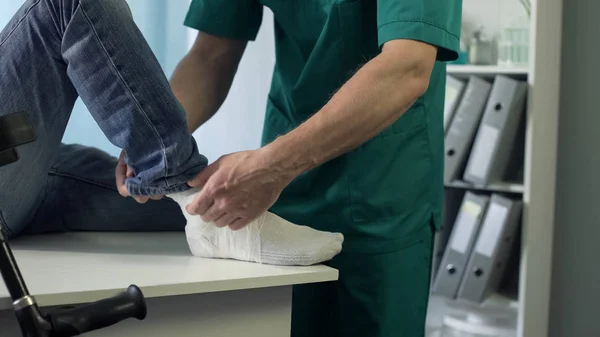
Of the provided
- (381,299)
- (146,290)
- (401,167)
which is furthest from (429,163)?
(146,290)

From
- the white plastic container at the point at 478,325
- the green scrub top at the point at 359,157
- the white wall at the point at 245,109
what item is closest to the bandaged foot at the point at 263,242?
the green scrub top at the point at 359,157

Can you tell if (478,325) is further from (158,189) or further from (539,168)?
(158,189)

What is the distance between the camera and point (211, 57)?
1503 mm

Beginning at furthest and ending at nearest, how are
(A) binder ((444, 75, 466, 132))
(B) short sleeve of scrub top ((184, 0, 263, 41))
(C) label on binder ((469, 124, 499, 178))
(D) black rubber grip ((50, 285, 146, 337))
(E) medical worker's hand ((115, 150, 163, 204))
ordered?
1. (A) binder ((444, 75, 466, 132))
2. (C) label on binder ((469, 124, 499, 178))
3. (B) short sleeve of scrub top ((184, 0, 263, 41))
4. (E) medical worker's hand ((115, 150, 163, 204))
5. (D) black rubber grip ((50, 285, 146, 337))

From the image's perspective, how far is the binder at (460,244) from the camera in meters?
2.22

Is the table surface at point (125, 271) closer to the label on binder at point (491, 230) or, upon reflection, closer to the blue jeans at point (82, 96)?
the blue jeans at point (82, 96)

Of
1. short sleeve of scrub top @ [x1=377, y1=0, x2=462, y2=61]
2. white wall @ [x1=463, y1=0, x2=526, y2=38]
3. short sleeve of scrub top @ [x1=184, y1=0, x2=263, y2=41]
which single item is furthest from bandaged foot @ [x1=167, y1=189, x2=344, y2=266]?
white wall @ [x1=463, y1=0, x2=526, y2=38]

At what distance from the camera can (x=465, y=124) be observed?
2227mm

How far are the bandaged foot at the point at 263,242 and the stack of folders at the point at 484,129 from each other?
1.19m

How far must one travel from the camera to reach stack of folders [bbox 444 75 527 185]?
2.12 m

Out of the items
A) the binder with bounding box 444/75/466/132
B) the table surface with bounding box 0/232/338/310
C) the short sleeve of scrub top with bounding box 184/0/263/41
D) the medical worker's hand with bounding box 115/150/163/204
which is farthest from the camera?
the binder with bounding box 444/75/466/132

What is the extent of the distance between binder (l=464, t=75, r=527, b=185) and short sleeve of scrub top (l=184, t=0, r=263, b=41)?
91 centimetres

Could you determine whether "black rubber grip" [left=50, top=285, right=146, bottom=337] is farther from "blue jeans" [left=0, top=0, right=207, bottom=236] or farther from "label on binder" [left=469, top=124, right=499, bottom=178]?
"label on binder" [left=469, top=124, right=499, bottom=178]

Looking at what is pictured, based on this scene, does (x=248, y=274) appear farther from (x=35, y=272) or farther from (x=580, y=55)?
(x=580, y=55)
